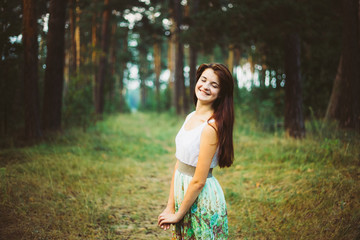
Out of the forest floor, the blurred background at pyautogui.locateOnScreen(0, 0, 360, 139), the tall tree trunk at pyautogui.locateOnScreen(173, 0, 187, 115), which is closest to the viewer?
the forest floor

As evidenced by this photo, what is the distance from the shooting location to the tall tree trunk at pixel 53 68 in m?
7.54

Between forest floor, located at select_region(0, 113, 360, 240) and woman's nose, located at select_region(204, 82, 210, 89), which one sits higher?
woman's nose, located at select_region(204, 82, 210, 89)

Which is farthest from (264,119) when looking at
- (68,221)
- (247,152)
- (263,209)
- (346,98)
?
(68,221)

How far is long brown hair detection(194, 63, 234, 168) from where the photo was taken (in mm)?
1811

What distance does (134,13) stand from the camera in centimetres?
1794

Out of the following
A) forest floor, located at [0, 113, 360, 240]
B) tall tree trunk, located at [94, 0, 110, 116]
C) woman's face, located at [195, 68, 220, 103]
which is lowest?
forest floor, located at [0, 113, 360, 240]

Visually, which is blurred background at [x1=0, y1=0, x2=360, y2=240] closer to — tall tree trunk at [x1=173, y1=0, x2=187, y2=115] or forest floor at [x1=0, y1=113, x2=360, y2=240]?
forest floor at [x1=0, y1=113, x2=360, y2=240]

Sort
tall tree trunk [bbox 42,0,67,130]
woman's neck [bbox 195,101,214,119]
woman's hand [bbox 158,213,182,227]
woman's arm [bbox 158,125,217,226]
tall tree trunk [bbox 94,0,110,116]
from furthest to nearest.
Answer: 1. tall tree trunk [bbox 94,0,110,116]
2. tall tree trunk [bbox 42,0,67,130]
3. woman's neck [bbox 195,101,214,119]
4. woman's hand [bbox 158,213,182,227]
5. woman's arm [bbox 158,125,217,226]

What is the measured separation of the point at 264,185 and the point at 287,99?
11.3 ft

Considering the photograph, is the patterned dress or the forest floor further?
the forest floor

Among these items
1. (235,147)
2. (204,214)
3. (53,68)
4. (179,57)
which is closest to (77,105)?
(53,68)

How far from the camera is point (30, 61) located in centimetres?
604

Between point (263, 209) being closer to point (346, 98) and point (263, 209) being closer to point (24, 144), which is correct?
point (346, 98)

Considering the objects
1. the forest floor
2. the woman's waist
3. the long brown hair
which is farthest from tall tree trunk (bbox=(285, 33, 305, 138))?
the woman's waist
